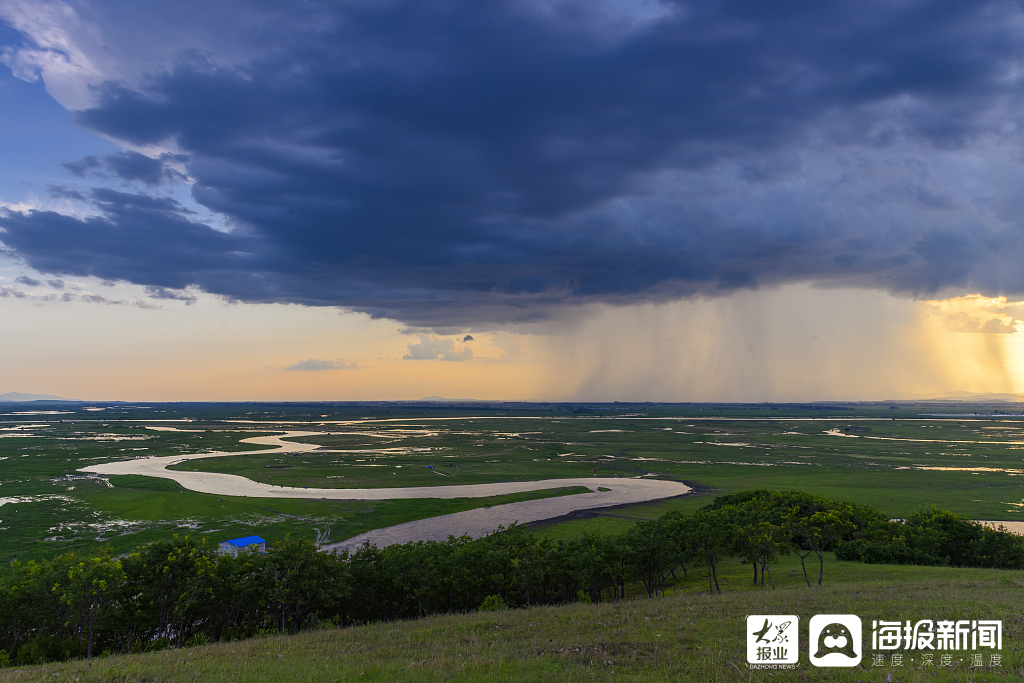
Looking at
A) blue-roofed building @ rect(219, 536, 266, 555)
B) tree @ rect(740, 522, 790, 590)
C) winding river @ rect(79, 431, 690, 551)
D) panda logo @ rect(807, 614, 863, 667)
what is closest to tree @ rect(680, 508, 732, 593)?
tree @ rect(740, 522, 790, 590)

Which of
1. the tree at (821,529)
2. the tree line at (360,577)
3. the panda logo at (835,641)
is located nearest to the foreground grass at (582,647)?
the panda logo at (835,641)

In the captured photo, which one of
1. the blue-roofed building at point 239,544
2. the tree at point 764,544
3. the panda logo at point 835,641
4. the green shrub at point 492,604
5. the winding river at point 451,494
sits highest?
the panda logo at point 835,641

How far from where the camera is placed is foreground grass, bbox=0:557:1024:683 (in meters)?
18.1

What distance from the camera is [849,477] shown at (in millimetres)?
101625

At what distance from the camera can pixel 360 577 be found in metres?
35.5

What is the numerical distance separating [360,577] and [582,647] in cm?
1982

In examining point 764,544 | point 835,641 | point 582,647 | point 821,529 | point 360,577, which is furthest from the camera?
point 821,529

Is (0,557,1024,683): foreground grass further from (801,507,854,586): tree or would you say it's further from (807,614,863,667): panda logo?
(801,507,854,586): tree

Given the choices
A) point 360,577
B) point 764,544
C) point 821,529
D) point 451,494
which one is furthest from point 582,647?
point 451,494

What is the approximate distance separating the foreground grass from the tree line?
530 centimetres

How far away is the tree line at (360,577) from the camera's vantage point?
91.1 ft

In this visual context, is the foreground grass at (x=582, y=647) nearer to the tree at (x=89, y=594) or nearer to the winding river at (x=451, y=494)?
the tree at (x=89, y=594)

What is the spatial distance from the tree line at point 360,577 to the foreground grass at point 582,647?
530cm

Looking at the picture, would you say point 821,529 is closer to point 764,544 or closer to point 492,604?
point 764,544
